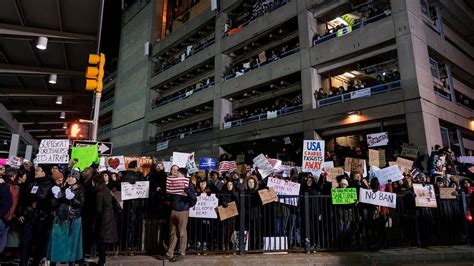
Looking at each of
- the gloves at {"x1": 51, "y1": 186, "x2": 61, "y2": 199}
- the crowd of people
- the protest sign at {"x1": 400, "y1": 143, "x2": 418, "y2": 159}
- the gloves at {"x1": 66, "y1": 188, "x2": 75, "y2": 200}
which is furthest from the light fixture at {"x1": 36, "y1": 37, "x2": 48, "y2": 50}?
the crowd of people

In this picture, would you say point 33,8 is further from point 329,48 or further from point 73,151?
point 329,48

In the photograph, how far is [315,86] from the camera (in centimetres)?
2512

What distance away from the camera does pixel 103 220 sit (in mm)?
6957

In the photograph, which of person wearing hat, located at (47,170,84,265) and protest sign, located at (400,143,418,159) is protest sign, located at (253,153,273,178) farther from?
protest sign, located at (400,143,418,159)

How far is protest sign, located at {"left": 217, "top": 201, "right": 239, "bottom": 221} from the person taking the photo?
830 cm

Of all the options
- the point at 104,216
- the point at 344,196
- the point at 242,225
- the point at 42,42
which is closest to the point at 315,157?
the point at 344,196

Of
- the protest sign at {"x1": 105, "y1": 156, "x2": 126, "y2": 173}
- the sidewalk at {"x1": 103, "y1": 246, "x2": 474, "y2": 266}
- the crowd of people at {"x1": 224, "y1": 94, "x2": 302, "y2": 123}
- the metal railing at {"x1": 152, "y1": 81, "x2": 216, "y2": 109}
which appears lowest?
the sidewalk at {"x1": 103, "y1": 246, "x2": 474, "y2": 266}

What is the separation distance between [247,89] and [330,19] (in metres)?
8.66

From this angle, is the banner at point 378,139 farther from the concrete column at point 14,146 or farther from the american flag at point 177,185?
the concrete column at point 14,146

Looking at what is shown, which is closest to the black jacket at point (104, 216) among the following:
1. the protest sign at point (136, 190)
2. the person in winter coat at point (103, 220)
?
the person in winter coat at point (103, 220)

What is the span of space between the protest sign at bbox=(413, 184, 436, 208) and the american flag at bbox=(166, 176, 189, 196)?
6229mm

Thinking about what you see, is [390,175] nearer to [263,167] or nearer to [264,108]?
[263,167]

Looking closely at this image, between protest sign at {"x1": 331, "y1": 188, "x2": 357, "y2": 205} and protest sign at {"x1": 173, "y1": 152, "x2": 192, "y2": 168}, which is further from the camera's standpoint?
protest sign at {"x1": 173, "y1": 152, "x2": 192, "y2": 168}

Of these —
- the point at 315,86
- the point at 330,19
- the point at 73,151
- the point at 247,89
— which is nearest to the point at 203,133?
the point at 247,89
